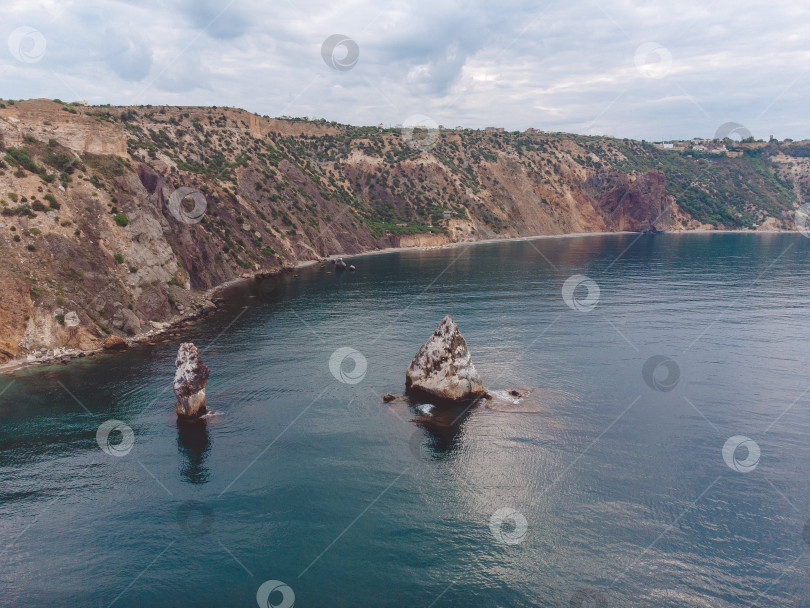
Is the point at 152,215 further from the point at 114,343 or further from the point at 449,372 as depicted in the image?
the point at 449,372

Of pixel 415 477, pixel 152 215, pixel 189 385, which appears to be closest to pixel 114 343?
pixel 189 385

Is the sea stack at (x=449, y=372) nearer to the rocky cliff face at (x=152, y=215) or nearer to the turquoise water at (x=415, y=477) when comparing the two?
the turquoise water at (x=415, y=477)

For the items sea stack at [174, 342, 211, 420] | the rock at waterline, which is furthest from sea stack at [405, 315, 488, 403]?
the rock at waterline

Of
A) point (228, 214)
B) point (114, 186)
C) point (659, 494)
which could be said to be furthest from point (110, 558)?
point (228, 214)

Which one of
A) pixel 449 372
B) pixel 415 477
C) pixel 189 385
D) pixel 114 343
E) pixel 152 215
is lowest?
pixel 415 477

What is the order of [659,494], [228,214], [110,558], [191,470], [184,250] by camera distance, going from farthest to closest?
A: [228,214] → [184,250] → [191,470] → [659,494] → [110,558]

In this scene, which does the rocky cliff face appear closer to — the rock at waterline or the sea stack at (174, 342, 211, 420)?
the rock at waterline

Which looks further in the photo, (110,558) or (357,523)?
(357,523)

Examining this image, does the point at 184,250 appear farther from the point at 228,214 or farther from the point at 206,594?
the point at 206,594
